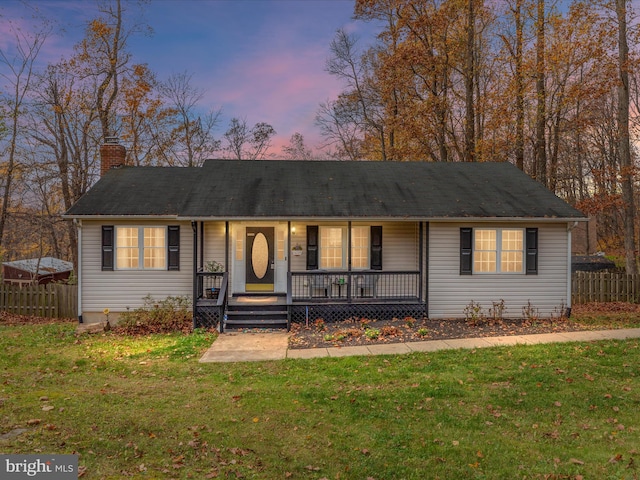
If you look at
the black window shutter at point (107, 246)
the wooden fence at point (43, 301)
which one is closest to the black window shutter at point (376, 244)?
the black window shutter at point (107, 246)

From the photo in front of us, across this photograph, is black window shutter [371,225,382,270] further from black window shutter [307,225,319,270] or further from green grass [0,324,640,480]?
green grass [0,324,640,480]

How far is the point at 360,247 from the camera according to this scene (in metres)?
13.8

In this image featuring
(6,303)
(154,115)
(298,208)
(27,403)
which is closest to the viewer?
(27,403)

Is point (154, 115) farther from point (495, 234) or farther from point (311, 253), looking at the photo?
point (495, 234)

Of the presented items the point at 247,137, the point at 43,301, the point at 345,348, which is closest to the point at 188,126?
the point at 247,137

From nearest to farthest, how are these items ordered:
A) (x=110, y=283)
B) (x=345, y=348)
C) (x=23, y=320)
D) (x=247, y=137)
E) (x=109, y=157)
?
(x=345, y=348) → (x=110, y=283) → (x=23, y=320) → (x=109, y=157) → (x=247, y=137)

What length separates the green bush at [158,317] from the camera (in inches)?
482


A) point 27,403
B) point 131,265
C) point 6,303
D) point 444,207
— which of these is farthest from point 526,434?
point 6,303

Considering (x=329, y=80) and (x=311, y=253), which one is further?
(x=329, y=80)

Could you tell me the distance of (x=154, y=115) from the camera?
26.3 meters

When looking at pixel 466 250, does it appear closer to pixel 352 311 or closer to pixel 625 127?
pixel 352 311

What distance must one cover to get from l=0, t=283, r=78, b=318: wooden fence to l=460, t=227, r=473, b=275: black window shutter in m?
13.5

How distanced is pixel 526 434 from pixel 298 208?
28.9 ft

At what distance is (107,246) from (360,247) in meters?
7.98
